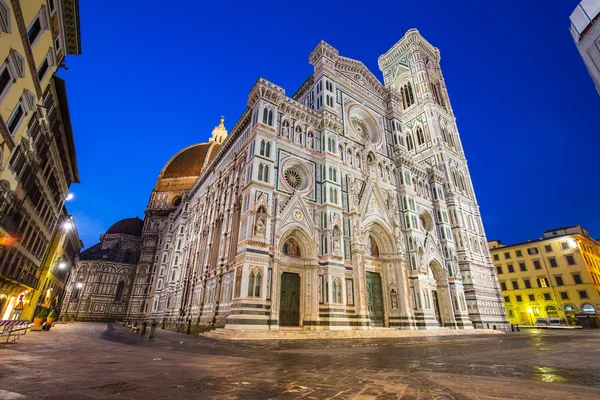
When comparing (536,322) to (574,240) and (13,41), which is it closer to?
(574,240)

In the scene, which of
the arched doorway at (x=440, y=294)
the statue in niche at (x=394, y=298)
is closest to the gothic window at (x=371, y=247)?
the statue in niche at (x=394, y=298)

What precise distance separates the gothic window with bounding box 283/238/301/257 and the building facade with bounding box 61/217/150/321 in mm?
32883

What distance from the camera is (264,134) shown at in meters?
19.5

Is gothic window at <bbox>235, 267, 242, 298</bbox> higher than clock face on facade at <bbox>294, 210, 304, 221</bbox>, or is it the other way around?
clock face on facade at <bbox>294, 210, 304, 221</bbox>

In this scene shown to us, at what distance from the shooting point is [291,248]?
18.7 m

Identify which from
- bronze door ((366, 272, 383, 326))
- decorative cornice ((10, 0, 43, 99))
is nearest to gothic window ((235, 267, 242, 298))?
bronze door ((366, 272, 383, 326))

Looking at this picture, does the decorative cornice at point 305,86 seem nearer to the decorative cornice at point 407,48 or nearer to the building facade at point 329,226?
the building facade at point 329,226

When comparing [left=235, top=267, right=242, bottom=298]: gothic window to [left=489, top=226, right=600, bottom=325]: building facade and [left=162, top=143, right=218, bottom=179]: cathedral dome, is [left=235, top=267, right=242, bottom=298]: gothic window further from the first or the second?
[left=489, top=226, right=600, bottom=325]: building facade

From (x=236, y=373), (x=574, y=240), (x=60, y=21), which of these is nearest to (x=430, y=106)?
(x=574, y=240)

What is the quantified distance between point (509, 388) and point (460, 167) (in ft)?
126

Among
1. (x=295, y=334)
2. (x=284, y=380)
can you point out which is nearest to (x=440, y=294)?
(x=295, y=334)

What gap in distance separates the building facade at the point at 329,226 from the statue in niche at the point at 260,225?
62 millimetres

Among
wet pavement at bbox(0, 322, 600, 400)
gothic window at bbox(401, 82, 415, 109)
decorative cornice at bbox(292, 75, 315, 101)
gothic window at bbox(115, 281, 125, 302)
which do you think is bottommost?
wet pavement at bbox(0, 322, 600, 400)

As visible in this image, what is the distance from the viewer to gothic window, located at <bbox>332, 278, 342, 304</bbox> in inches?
702
